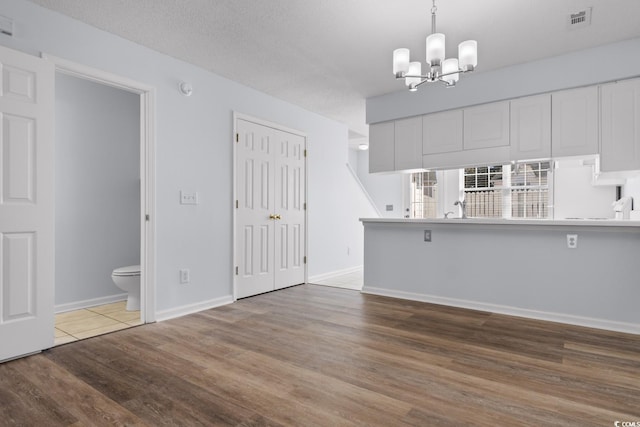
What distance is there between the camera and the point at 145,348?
2582mm

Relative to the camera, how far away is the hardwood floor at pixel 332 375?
172 centimetres

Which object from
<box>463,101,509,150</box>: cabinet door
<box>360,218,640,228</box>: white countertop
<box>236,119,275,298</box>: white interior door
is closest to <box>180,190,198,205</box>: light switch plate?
<box>236,119,275,298</box>: white interior door

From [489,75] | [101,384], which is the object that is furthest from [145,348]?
[489,75]

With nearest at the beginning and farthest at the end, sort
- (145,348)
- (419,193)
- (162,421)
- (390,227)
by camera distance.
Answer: (162,421)
(145,348)
(390,227)
(419,193)

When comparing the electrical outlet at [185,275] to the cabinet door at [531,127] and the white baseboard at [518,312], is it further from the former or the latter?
the cabinet door at [531,127]

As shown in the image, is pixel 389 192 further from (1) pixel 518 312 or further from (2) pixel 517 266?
(1) pixel 518 312

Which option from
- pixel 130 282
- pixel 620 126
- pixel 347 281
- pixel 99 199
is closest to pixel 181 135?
pixel 99 199

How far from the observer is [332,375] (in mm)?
2141

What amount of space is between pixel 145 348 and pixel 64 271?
68.7 inches

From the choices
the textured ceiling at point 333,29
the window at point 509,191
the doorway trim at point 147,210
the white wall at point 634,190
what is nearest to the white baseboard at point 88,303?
the doorway trim at point 147,210

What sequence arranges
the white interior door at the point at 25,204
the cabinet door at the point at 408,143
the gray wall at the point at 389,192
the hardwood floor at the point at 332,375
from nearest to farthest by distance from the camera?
the hardwood floor at the point at 332,375, the white interior door at the point at 25,204, the cabinet door at the point at 408,143, the gray wall at the point at 389,192

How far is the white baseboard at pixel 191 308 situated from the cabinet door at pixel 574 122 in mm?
3691

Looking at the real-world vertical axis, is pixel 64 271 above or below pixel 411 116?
below

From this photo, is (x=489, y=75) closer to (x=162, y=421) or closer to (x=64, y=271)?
(x=162, y=421)
